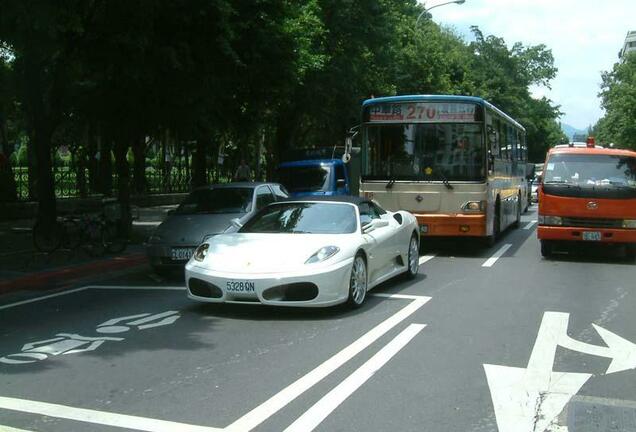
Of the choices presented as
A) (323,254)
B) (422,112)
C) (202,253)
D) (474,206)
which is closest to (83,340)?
(202,253)

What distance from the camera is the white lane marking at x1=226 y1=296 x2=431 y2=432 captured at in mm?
4777

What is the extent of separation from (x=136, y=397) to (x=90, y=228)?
916 cm

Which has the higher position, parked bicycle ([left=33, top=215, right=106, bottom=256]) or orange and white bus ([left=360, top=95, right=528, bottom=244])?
orange and white bus ([left=360, top=95, right=528, bottom=244])

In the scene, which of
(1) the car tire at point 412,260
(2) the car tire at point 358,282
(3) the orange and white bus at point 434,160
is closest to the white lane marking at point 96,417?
(2) the car tire at point 358,282

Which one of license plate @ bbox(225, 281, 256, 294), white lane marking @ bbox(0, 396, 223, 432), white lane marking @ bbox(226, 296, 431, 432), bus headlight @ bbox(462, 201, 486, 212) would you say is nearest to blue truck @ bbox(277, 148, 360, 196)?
bus headlight @ bbox(462, 201, 486, 212)

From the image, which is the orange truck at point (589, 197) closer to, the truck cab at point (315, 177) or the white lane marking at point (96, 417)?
the truck cab at point (315, 177)

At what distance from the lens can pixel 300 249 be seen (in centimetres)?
832

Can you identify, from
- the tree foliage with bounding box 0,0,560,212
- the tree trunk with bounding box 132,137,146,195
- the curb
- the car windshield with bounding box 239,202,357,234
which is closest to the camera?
the car windshield with bounding box 239,202,357,234

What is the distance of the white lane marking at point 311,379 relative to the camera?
4.78 metres

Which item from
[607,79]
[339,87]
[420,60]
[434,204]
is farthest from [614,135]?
[434,204]

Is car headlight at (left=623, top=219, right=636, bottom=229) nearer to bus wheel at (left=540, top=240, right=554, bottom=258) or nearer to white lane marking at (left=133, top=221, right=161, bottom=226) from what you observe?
bus wheel at (left=540, top=240, right=554, bottom=258)

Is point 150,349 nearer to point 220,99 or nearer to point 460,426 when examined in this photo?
point 460,426

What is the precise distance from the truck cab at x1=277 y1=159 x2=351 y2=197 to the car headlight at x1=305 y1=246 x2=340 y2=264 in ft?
33.4

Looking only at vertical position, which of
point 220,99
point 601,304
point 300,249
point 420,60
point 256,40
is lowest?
point 601,304
